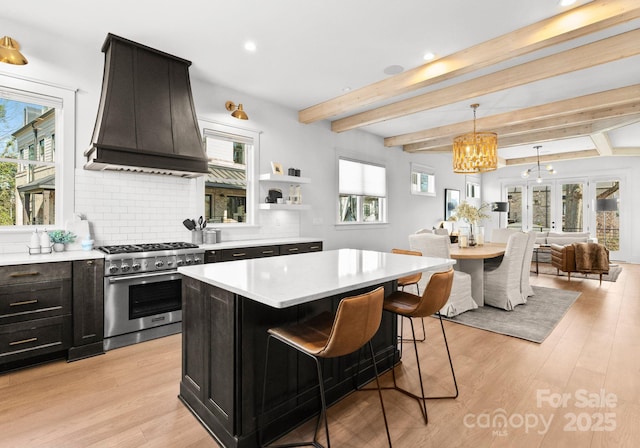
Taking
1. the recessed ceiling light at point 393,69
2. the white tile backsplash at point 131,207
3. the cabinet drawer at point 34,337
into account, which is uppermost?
the recessed ceiling light at point 393,69

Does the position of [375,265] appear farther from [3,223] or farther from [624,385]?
[3,223]

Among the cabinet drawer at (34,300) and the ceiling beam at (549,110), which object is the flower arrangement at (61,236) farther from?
the ceiling beam at (549,110)

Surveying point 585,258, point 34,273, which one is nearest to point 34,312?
point 34,273

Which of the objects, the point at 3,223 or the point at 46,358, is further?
the point at 3,223

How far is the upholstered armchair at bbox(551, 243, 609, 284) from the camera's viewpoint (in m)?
6.02

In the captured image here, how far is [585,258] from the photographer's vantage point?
242 inches

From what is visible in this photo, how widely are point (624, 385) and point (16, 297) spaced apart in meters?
4.69

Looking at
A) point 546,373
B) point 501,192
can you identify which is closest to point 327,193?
point 546,373

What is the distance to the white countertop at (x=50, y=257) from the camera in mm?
2648

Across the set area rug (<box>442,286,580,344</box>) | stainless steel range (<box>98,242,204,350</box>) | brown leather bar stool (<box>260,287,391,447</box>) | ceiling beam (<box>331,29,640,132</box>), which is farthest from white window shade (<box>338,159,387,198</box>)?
brown leather bar stool (<box>260,287,391,447</box>)

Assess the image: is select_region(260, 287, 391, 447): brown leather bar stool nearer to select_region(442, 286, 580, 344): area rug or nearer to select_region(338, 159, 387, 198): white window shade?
select_region(442, 286, 580, 344): area rug

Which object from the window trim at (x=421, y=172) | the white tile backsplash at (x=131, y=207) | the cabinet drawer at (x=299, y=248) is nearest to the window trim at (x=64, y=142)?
the white tile backsplash at (x=131, y=207)

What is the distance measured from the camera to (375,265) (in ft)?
7.76

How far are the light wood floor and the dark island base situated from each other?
0.12 meters
